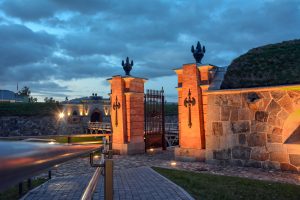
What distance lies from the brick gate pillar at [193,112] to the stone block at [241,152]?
1387 mm

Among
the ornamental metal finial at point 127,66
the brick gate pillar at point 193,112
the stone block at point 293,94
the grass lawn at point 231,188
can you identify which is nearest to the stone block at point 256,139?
the stone block at point 293,94

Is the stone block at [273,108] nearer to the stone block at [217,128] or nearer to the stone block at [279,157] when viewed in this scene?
the stone block at [279,157]

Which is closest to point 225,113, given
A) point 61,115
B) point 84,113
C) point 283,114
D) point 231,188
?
point 283,114

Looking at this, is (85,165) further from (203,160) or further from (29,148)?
(29,148)

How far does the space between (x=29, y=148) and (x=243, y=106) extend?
987 centimetres

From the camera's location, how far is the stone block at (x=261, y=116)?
9236 millimetres

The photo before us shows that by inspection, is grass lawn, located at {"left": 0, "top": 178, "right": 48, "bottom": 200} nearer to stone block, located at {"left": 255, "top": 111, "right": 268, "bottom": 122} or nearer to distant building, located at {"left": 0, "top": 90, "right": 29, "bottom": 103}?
stone block, located at {"left": 255, "top": 111, "right": 268, "bottom": 122}

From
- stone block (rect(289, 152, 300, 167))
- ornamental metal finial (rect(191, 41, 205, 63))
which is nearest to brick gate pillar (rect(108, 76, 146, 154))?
ornamental metal finial (rect(191, 41, 205, 63))

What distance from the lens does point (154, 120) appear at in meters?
15.6

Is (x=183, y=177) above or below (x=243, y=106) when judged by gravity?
below

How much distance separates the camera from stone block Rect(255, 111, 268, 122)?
924 centimetres


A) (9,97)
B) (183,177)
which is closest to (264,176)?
(183,177)

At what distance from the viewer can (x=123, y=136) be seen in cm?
1392

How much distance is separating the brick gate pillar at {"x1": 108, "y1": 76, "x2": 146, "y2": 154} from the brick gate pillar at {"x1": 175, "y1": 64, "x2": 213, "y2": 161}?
3269mm
